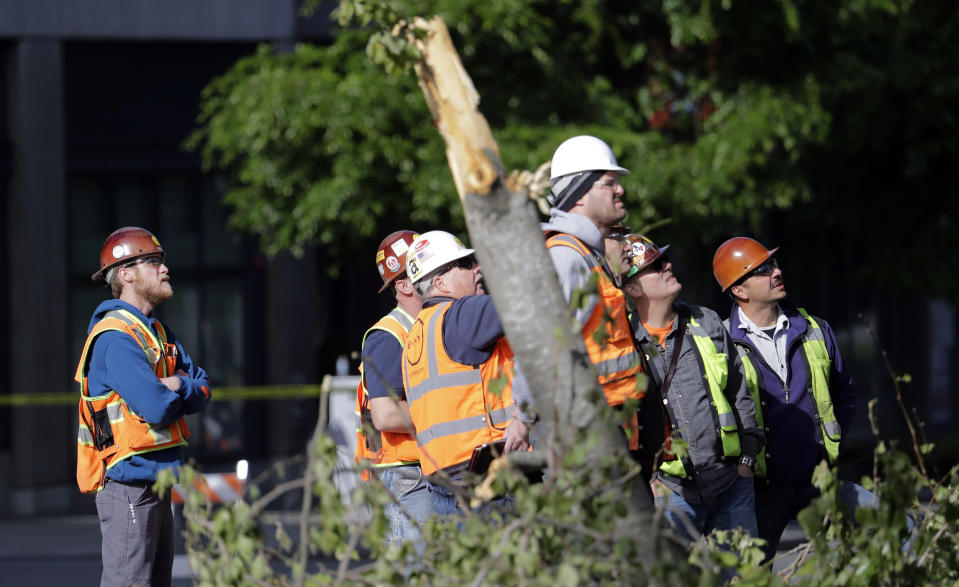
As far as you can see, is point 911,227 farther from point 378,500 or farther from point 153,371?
point 378,500

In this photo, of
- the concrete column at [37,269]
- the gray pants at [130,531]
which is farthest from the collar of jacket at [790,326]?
the concrete column at [37,269]

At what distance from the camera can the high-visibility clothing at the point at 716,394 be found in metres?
5.30

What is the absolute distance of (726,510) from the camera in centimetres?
541

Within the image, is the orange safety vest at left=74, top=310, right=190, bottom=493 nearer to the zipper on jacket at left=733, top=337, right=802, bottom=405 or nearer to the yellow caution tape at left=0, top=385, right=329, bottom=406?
the zipper on jacket at left=733, top=337, right=802, bottom=405

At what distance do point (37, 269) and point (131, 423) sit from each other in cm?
870

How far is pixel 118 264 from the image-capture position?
547 centimetres

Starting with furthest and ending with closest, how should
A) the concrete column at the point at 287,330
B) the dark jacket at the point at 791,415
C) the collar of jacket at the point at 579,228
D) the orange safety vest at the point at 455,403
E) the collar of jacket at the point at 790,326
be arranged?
1. the concrete column at the point at 287,330
2. the collar of jacket at the point at 790,326
3. the dark jacket at the point at 791,415
4. the orange safety vest at the point at 455,403
5. the collar of jacket at the point at 579,228

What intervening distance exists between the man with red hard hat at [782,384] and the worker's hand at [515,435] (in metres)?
1.57

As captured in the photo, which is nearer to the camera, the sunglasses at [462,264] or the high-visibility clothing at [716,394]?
the sunglasses at [462,264]

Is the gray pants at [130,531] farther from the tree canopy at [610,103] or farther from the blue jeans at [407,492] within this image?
the tree canopy at [610,103]

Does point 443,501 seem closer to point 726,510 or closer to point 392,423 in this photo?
point 392,423

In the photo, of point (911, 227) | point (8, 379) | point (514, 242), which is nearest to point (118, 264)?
point (514, 242)

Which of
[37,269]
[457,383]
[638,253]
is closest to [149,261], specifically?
[457,383]

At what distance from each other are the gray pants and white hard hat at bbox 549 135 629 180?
6.69ft
